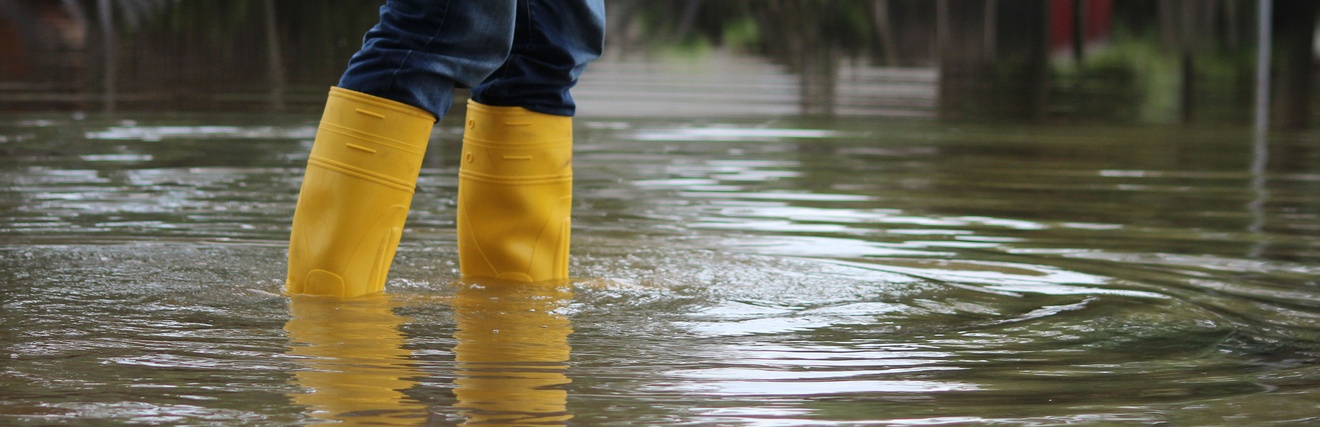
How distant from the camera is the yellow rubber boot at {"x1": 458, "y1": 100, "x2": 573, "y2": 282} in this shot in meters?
2.25

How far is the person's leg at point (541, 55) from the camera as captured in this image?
7.34 feet

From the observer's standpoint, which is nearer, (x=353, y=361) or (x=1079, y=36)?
(x=353, y=361)

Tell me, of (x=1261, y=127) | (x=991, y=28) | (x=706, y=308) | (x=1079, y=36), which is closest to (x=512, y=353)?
(x=706, y=308)

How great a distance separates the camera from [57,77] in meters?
7.03

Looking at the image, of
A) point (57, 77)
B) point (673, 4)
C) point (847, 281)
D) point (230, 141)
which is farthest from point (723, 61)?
point (847, 281)

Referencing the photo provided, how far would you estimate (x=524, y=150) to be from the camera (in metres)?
2.26

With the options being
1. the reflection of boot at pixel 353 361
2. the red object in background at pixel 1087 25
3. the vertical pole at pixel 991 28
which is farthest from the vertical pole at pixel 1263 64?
the reflection of boot at pixel 353 361

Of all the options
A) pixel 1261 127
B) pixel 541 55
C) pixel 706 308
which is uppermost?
pixel 541 55

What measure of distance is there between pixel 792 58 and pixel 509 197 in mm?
7326

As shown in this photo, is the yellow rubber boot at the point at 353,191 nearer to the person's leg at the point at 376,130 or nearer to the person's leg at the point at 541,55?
the person's leg at the point at 376,130

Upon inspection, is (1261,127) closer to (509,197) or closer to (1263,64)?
(1263,64)

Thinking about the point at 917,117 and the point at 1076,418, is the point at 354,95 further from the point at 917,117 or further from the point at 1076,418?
the point at 917,117

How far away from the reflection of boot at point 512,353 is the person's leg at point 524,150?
7 centimetres

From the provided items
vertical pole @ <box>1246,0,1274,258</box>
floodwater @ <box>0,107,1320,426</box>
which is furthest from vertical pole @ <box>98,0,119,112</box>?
vertical pole @ <box>1246,0,1274,258</box>
